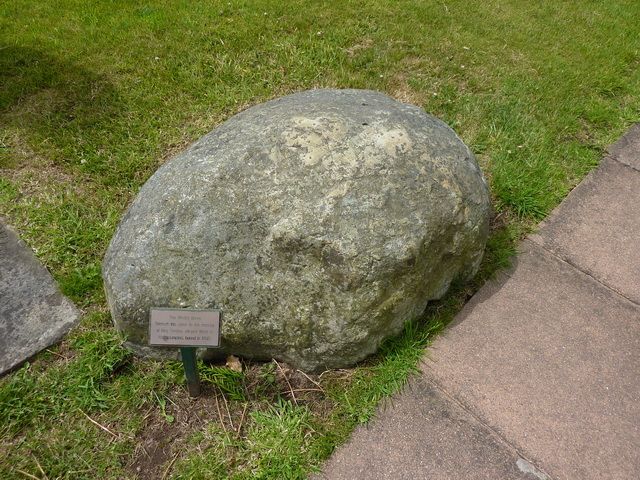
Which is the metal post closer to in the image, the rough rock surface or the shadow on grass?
the rough rock surface

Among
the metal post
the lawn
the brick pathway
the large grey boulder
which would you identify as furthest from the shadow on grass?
the brick pathway

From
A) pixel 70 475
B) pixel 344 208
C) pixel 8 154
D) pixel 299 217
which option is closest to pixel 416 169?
pixel 344 208

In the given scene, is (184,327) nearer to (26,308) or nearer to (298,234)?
(298,234)

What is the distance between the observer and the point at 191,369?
87.1 inches

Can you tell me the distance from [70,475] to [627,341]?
8.81ft

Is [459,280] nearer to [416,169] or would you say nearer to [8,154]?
[416,169]

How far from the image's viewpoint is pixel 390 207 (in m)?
2.23

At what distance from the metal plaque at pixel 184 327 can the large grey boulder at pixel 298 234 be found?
0.29 metres

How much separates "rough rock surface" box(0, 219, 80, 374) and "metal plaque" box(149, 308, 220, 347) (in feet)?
3.15

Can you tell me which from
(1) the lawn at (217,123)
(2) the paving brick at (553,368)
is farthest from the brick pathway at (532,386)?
(1) the lawn at (217,123)

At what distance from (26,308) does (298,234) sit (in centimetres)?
155

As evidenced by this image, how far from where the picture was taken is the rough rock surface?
8.33ft

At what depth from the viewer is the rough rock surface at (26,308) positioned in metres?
2.54

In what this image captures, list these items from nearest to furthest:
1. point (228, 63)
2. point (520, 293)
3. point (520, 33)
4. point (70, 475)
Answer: point (70, 475)
point (520, 293)
point (228, 63)
point (520, 33)
